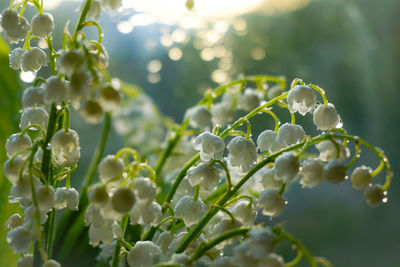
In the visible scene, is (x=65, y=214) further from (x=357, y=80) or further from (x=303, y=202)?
(x=357, y=80)

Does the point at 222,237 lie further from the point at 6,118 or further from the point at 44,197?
the point at 6,118

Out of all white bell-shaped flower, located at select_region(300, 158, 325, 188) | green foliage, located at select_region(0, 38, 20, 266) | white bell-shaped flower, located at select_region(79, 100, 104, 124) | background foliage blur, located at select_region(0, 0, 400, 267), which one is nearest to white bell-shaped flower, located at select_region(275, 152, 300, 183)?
white bell-shaped flower, located at select_region(300, 158, 325, 188)

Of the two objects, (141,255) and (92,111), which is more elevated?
(92,111)

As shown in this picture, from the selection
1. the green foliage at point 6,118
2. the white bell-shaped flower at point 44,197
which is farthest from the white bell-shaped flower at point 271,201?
the green foliage at point 6,118

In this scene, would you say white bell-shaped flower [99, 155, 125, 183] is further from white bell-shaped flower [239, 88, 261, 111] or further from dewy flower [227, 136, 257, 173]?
white bell-shaped flower [239, 88, 261, 111]

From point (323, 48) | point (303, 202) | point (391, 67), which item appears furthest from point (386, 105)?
point (303, 202)

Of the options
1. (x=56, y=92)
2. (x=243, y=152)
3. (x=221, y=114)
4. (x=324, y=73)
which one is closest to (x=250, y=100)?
(x=221, y=114)
